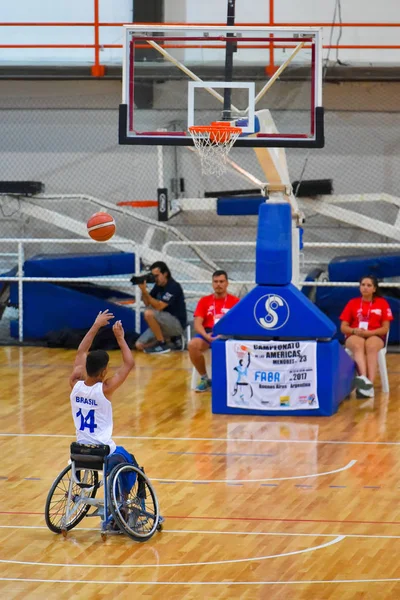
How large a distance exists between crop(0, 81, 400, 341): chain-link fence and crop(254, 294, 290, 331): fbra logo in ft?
14.2

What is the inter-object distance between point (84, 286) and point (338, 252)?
359cm

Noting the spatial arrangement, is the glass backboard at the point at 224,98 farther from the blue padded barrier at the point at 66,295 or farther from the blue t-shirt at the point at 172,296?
the blue padded barrier at the point at 66,295

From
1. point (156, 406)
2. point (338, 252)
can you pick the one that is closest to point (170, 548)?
point (156, 406)

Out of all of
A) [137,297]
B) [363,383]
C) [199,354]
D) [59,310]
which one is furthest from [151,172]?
[363,383]

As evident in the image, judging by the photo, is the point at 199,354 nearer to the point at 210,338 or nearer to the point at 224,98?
the point at 210,338

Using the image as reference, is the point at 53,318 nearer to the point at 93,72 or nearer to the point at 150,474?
the point at 93,72

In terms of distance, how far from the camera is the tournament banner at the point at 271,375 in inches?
→ 410

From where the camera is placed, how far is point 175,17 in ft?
51.0

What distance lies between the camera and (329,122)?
1515 cm

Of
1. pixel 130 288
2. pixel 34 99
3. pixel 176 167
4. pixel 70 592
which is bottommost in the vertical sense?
pixel 70 592

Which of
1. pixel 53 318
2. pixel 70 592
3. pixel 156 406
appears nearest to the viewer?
pixel 70 592

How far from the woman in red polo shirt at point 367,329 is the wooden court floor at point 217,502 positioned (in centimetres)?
31

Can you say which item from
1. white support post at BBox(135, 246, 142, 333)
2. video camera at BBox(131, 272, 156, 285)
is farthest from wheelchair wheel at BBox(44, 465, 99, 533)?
white support post at BBox(135, 246, 142, 333)

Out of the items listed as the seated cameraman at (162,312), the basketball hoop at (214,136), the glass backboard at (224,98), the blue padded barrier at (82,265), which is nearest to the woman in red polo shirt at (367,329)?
the glass backboard at (224,98)
